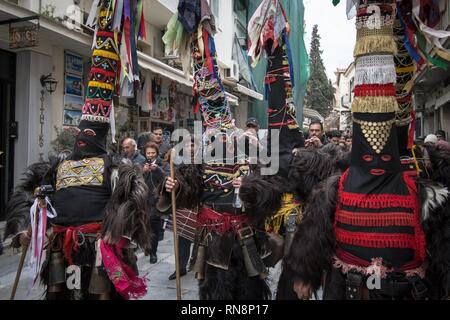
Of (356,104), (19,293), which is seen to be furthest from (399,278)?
(19,293)

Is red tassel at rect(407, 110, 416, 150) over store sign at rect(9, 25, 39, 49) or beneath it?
beneath

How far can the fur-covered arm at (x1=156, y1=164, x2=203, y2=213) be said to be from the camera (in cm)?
319

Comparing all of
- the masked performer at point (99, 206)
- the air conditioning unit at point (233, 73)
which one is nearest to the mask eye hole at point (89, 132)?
the masked performer at point (99, 206)

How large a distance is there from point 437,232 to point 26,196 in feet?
9.38

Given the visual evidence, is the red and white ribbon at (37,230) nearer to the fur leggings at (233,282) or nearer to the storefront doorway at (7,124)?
the fur leggings at (233,282)

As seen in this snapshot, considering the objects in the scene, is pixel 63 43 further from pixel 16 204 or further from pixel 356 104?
pixel 356 104

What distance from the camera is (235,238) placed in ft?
9.90

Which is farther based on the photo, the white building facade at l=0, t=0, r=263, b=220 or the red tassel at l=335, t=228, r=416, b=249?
the white building facade at l=0, t=0, r=263, b=220

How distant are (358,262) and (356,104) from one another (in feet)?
2.73

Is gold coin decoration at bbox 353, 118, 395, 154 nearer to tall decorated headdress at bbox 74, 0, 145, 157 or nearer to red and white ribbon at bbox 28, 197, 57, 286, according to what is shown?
tall decorated headdress at bbox 74, 0, 145, 157

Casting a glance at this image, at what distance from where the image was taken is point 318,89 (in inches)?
1375

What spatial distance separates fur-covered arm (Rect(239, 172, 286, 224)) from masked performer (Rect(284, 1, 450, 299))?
807mm

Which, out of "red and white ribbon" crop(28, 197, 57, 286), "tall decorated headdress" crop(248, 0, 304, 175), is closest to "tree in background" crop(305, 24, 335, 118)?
"tall decorated headdress" crop(248, 0, 304, 175)

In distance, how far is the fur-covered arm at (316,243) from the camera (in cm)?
222
